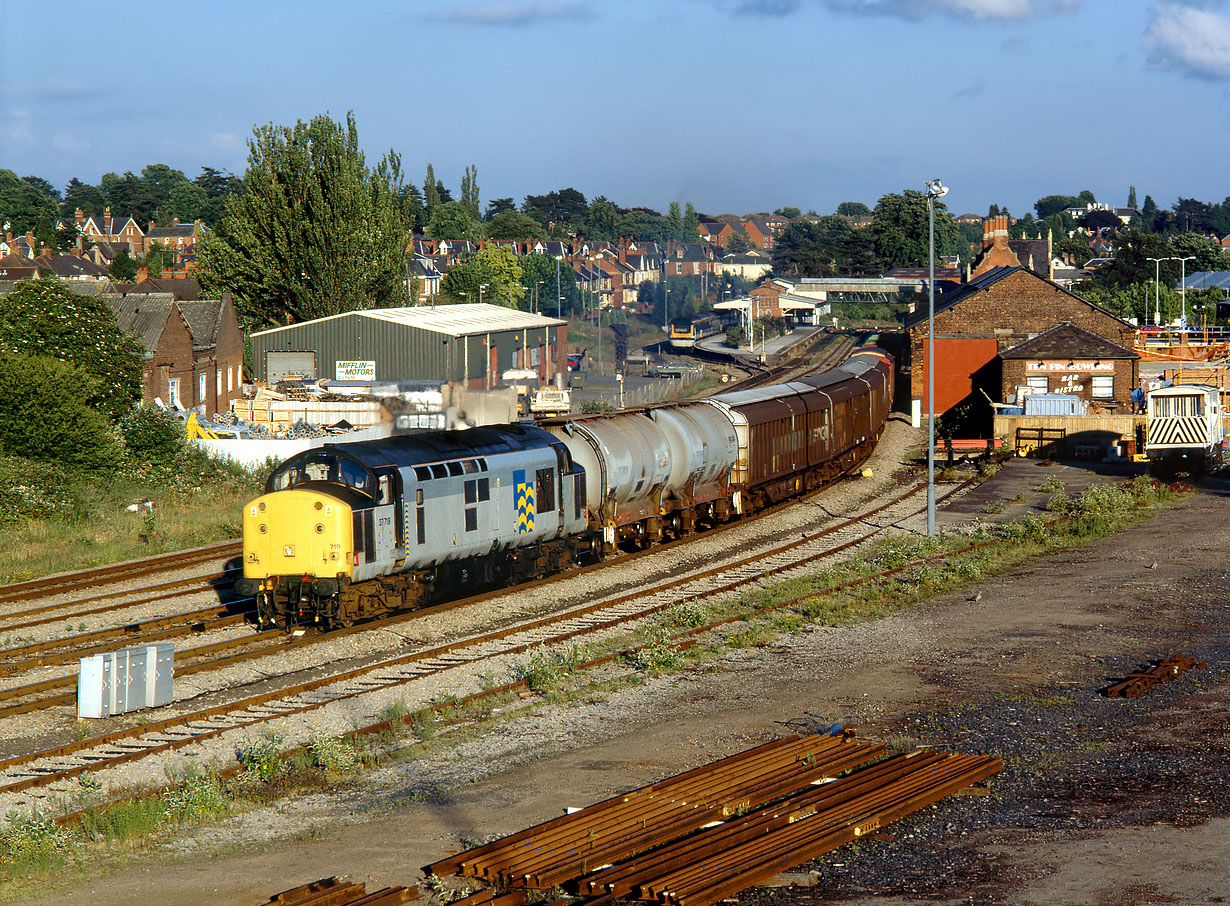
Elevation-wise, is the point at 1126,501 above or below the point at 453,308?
below

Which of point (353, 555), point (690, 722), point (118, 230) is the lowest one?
point (690, 722)

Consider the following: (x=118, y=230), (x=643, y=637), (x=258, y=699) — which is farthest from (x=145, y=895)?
(x=118, y=230)

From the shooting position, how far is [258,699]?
1902 cm

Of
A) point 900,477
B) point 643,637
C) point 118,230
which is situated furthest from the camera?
point 118,230

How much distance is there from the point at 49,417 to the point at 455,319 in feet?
97.3

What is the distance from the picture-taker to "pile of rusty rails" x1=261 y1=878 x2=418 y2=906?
11352 millimetres

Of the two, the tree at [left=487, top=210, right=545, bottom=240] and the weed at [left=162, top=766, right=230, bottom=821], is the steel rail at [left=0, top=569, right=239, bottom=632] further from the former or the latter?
the tree at [left=487, top=210, right=545, bottom=240]

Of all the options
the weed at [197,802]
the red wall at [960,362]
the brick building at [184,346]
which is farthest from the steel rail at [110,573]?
the red wall at [960,362]

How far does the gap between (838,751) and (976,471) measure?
33347mm

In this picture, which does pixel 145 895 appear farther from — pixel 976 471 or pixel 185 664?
pixel 976 471

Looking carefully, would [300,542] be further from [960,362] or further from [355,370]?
[960,362]

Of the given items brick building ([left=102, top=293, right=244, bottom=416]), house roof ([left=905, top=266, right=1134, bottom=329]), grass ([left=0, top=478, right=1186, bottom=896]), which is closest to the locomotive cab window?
grass ([left=0, top=478, right=1186, bottom=896])

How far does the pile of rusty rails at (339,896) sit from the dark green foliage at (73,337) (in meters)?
33.1

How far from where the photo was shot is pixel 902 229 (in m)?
166
